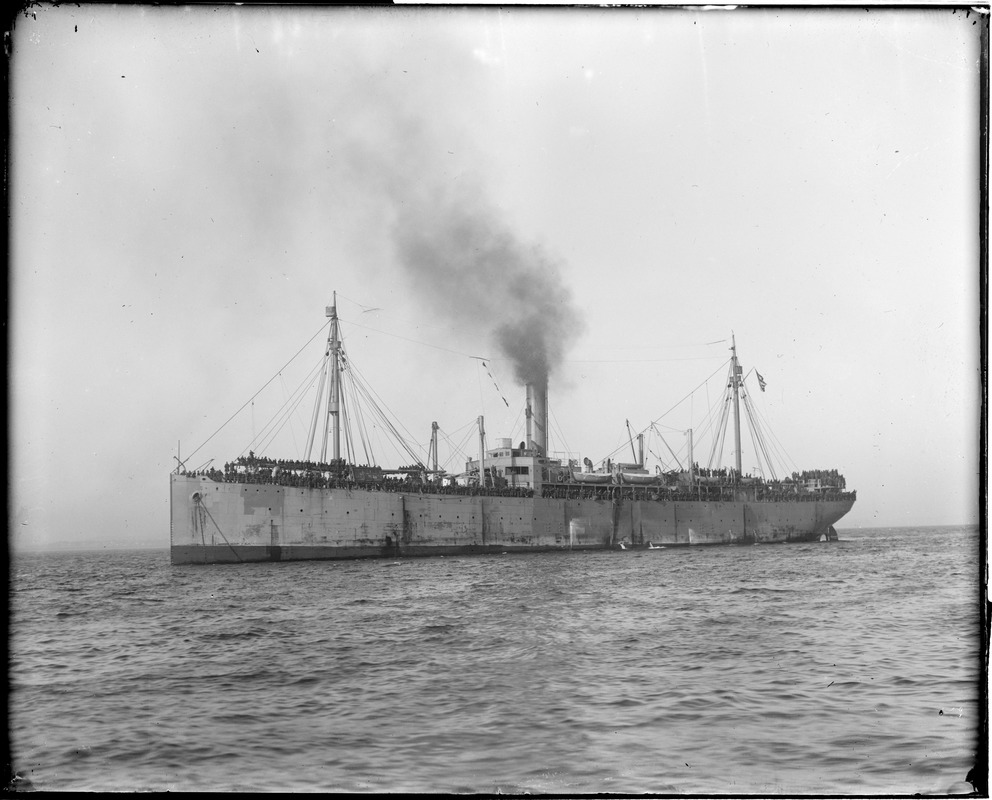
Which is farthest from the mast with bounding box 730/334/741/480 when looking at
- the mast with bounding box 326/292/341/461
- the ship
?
the mast with bounding box 326/292/341/461

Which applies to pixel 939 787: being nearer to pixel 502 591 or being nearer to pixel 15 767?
pixel 15 767

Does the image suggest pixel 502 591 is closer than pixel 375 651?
No

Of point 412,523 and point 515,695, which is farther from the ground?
point 515,695

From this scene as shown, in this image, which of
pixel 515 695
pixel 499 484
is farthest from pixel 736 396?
pixel 515 695

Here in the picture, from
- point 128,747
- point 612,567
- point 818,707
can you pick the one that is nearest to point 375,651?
point 128,747

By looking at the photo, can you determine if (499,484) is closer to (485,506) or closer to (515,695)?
(485,506)

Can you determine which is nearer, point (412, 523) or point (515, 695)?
point (515, 695)
